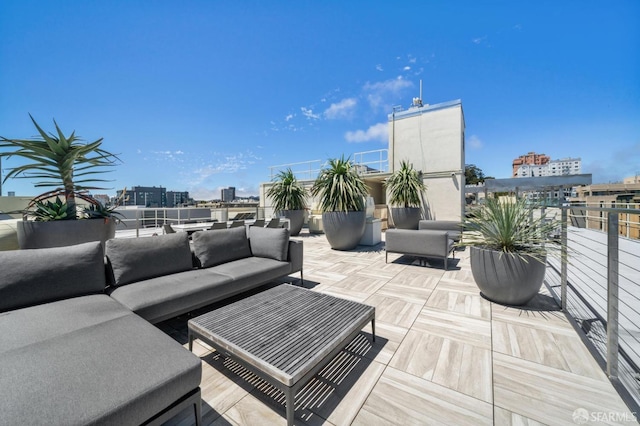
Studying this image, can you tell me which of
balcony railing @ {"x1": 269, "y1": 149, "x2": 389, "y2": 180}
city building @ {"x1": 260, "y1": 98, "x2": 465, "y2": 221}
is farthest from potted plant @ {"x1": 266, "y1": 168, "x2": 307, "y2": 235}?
city building @ {"x1": 260, "y1": 98, "x2": 465, "y2": 221}

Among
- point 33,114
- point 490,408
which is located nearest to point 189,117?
point 33,114

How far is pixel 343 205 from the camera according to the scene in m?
5.59

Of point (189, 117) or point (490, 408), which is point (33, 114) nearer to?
point (490, 408)

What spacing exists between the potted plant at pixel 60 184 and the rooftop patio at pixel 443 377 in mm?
1624

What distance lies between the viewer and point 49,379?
957 mm

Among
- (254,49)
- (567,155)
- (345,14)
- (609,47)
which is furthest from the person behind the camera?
(567,155)

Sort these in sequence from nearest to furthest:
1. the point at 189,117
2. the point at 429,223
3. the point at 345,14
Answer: the point at 429,223
the point at 345,14
the point at 189,117

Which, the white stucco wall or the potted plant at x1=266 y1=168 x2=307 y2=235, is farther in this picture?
the white stucco wall

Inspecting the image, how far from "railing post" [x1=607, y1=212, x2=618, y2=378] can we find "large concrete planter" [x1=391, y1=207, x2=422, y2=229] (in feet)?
19.7

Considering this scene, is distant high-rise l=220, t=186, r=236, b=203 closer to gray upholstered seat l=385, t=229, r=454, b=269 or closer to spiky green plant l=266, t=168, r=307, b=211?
spiky green plant l=266, t=168, r=307, b=211

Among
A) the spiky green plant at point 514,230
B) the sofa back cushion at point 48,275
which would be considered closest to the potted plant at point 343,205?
the spiky green plant at point 514,230

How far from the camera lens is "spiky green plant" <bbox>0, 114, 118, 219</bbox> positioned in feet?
8.78

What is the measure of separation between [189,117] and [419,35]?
Result: 10874 millimetres

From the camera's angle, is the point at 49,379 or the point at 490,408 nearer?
the point at 49,379
